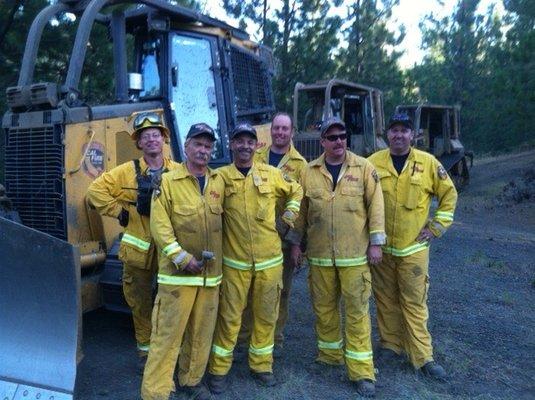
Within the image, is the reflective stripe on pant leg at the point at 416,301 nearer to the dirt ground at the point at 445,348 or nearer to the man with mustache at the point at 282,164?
the dirt ground at the point at 445,348

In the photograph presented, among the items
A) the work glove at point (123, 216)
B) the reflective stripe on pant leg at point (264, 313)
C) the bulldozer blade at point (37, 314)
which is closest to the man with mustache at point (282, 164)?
the reflective stripe on pant leg at point (264, 313)

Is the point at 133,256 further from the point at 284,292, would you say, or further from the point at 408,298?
the point at 408,298

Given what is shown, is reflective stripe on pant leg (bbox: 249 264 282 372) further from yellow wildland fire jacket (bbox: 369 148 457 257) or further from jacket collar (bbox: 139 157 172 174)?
jacket collar (bbox: 139 157 172 174)

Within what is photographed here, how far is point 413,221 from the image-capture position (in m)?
4.52

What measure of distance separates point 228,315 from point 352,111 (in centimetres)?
1100

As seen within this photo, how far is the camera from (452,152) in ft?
66.4

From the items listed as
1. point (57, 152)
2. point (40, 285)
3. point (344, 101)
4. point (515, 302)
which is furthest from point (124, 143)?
point (344, 101)

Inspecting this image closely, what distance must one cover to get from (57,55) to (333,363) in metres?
6.46

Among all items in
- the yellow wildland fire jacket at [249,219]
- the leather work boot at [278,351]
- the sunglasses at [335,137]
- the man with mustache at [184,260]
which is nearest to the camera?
the man with mustache at [184,260]

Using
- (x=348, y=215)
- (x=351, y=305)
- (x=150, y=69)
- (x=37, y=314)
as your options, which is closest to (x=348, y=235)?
(x=348, y=215)

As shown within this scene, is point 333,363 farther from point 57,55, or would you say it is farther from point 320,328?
point 57,55

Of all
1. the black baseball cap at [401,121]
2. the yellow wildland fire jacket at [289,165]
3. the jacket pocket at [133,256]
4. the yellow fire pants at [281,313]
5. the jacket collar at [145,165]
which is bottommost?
the yellow fire pants at [281,313]

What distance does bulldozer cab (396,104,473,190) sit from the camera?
19859mm

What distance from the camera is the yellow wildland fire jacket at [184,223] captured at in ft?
12.6
